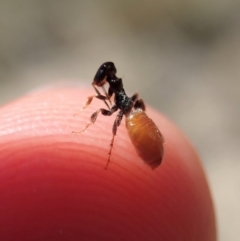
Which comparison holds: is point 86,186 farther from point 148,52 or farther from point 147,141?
point 148,52

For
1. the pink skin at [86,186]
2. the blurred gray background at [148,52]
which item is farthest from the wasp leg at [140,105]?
the blurred gray background at [148,52]

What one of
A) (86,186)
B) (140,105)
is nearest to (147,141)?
(86,186)

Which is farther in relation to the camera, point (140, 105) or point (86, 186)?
point (140, 105)

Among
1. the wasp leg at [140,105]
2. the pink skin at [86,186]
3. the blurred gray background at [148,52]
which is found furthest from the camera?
the blurred gray background at [148,52]

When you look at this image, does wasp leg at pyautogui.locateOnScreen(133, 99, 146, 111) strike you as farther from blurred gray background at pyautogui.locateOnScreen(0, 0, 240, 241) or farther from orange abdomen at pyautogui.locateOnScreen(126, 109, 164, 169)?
blurred gray background at pyautogui.locateOnScreen(0, 0, 240, 241)

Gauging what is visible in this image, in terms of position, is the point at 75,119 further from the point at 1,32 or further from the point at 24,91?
the point at 1,32

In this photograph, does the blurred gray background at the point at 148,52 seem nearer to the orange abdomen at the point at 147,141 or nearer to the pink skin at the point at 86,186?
the pink skin at the point at 86,186

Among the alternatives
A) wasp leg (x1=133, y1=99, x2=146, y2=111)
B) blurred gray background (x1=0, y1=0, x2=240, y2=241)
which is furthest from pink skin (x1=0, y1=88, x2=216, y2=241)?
blurred gray background (x1=0, y1=0, x2=240, y2=241)
